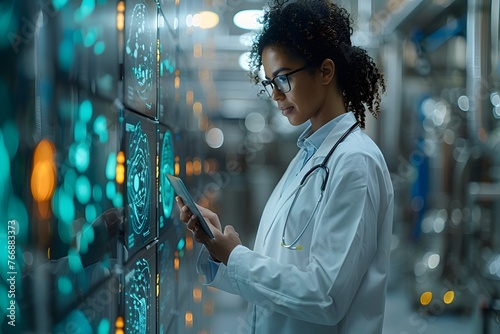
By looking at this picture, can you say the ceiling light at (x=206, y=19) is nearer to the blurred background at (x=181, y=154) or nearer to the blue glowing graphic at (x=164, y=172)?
the blurred background at (x=181, y=154)

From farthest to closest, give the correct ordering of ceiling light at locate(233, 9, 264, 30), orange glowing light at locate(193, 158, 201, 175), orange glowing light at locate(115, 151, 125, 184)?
1. ceiling light at locate(233, 9, 264, 30)
2. orange glowing light at locate(193, 158, 201, 175)
3. orange glowing light at locate(115, 151, 125, 184)

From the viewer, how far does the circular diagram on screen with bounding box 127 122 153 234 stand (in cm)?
92

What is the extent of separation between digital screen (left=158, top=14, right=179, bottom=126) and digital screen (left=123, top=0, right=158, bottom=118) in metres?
0.11

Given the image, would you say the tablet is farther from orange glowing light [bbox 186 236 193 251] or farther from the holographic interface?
orange glowing light [bbox 186 236 193 251]

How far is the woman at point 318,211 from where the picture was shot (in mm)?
917

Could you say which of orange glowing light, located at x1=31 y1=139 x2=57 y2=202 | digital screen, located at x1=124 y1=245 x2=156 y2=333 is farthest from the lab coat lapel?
orange glowing light, located at x1=31 y1=139 x2=57 y2=202

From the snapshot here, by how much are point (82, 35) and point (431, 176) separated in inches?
125

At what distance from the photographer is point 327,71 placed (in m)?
1.09

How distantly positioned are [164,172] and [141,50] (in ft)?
1.50

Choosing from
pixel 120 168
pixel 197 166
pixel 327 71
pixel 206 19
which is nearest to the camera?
pixel 120 168

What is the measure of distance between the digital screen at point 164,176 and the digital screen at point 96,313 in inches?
17.7

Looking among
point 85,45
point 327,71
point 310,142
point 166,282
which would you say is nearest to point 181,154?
point 166,282

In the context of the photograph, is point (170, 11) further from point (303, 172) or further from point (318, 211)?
point (318, 211)

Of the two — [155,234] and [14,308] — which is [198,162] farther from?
[14,308]
